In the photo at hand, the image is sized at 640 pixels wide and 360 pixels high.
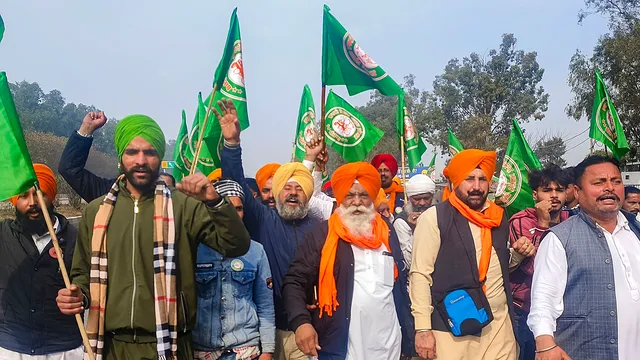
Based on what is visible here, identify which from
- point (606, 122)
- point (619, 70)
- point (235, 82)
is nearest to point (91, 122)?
point (235, 82)

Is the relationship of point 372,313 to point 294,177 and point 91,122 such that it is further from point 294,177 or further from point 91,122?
point 91,122

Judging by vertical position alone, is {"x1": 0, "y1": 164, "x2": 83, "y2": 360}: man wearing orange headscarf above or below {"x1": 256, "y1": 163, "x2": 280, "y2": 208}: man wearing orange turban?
below

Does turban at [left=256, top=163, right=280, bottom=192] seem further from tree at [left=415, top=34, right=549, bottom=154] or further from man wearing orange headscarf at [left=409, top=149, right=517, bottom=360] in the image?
tree at [left=415, top=34, right=549, bottom=154]

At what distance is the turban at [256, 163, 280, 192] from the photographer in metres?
4.98

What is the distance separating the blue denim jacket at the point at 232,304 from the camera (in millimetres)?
2967

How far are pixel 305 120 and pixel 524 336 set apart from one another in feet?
16.8

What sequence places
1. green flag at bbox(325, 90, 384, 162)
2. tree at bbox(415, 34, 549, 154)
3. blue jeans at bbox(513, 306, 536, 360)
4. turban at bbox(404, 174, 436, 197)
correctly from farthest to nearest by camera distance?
tree at bbox(415, 34, 549, 154) < green flag at bbox(325, 90, 384, 162) < turban at bbox(404, 174, 436, 197) < blue jeans at bbox(513, 306, 536, 360)

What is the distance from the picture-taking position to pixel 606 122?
6.12 meters

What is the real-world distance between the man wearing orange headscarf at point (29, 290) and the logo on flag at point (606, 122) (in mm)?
5914

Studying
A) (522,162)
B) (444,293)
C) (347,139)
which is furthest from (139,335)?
(347,139)

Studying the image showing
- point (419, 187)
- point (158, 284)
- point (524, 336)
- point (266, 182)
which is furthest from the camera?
point (419, 187)

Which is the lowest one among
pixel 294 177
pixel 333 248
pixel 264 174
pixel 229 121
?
pixel 333 248

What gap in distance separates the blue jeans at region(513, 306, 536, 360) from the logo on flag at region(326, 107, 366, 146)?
12.2 feet

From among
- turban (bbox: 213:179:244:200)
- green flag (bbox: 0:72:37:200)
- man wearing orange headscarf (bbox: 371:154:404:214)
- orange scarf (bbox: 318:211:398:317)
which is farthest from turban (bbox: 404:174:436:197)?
green flag (bbox: 0:72:37:200)
